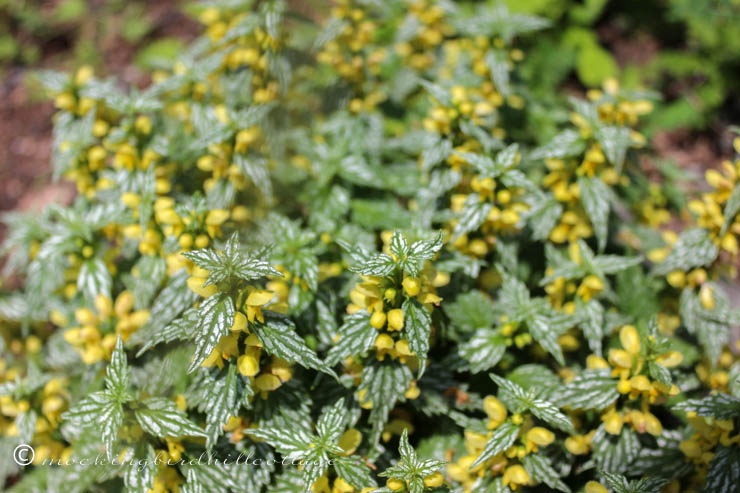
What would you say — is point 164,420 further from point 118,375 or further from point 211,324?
point 211,324

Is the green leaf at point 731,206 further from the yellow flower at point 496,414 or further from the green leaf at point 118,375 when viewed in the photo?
the green leaf at point 118,375

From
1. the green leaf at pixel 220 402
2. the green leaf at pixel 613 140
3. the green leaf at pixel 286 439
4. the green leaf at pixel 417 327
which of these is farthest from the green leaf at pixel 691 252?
the green leaf at pixel 220 402

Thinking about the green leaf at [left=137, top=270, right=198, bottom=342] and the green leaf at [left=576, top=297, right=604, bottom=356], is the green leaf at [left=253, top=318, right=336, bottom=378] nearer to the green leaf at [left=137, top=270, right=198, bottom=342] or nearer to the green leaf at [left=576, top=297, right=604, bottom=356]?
the green leaf at [left=137, top=270, right=198, bottom=342]

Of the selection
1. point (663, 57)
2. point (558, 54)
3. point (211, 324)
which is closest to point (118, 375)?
point (211, 324)

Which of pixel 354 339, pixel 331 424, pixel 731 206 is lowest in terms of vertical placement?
pixel 331 424

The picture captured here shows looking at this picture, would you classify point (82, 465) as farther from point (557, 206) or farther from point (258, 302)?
point (557, 206)
